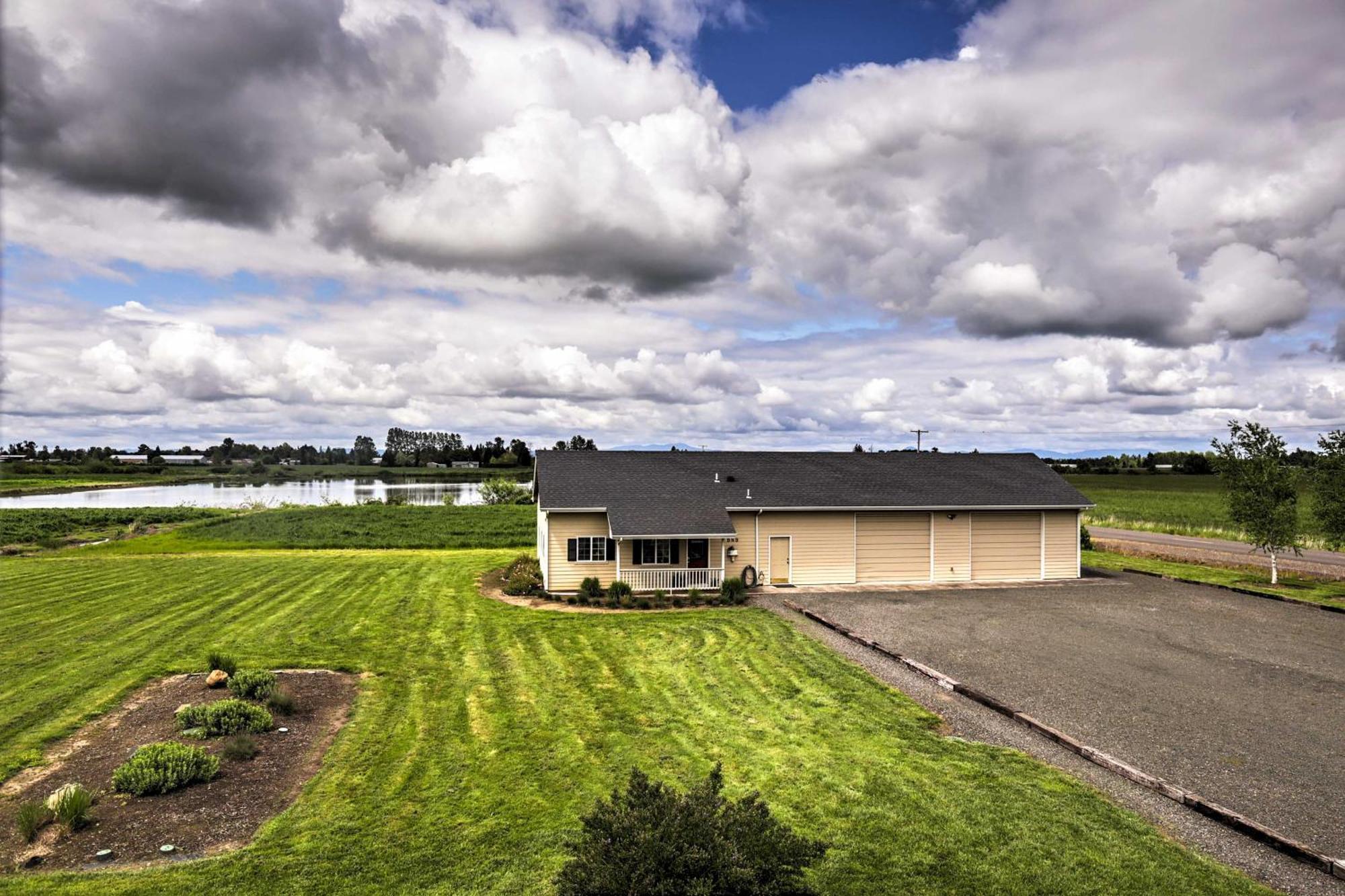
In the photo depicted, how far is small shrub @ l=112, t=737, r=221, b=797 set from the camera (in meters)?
8.02

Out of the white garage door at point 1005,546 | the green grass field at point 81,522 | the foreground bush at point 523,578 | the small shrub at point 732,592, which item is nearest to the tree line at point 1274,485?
the white garage door at point 1005,546

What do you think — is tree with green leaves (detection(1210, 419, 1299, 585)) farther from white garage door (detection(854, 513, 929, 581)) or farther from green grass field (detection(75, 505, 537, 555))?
green grass field (detection(75, 505, 537, 555))

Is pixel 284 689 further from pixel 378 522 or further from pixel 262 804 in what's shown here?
pixel 378 522

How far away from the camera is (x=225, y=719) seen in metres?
9.78

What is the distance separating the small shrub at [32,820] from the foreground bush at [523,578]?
1388 cm

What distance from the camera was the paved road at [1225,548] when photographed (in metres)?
26.3

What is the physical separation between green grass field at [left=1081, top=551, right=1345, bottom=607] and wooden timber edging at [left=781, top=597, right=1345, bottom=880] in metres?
13.9

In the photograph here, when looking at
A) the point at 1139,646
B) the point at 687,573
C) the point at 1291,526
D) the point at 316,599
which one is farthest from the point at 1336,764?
the point at 316,599

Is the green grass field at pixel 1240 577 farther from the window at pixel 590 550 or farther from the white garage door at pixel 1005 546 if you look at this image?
the window at pixel 590 550

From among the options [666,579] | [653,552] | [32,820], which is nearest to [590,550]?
[653,552]

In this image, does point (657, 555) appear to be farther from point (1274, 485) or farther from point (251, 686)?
point (1274, 485)

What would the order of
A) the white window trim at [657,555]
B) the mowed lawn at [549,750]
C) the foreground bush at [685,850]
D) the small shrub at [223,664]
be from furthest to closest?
the white window trim at [657,555] < the small shrub at [223,664] < the mowed lawn at [549,750] < the foreground bush at [685,850]

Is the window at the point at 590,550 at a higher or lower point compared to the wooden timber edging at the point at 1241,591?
higher

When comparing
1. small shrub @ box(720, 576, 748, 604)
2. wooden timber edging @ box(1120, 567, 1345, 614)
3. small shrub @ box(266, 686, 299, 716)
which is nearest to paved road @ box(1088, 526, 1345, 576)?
wooden timber edging @ box(1120, 567, 1345, 614)
